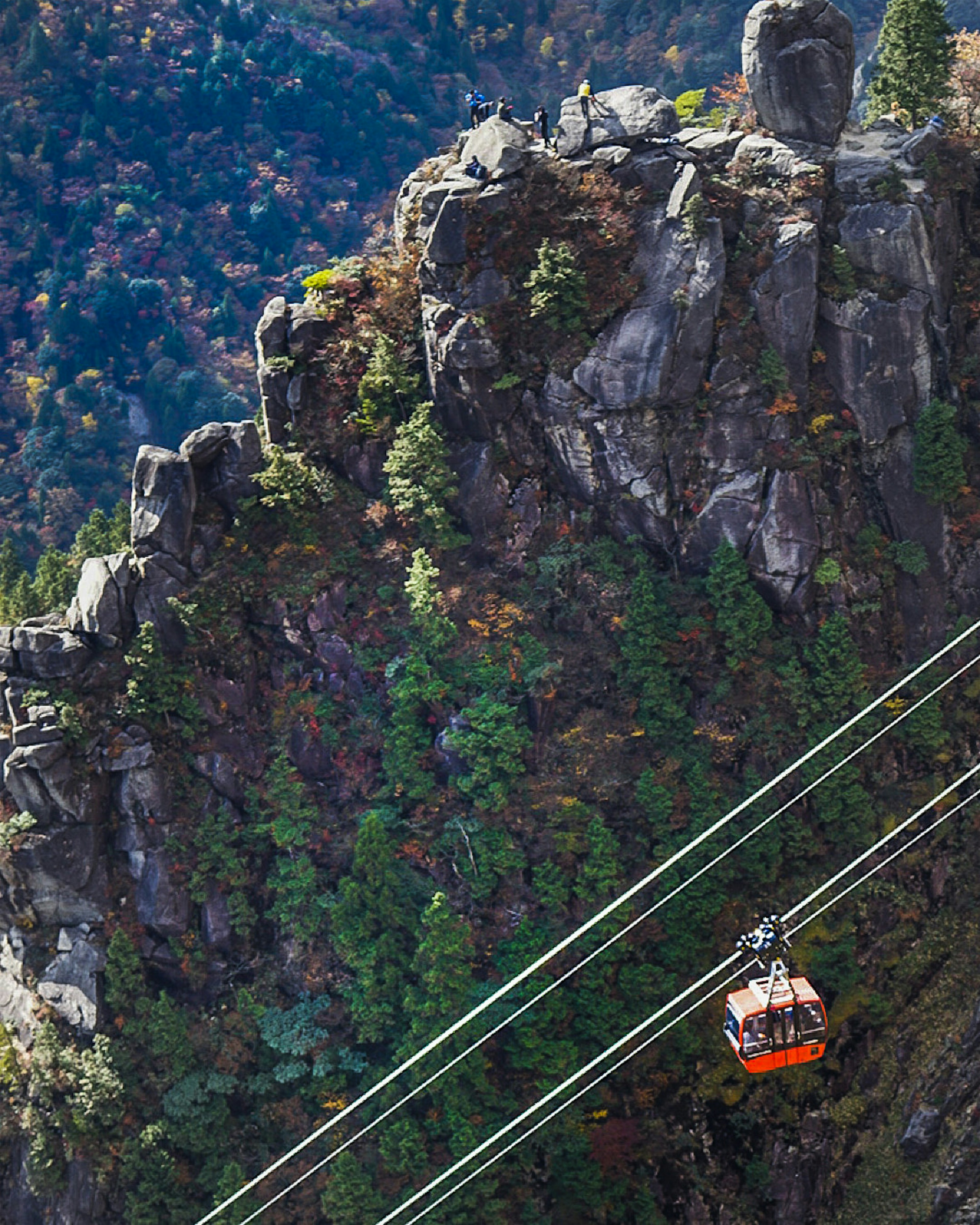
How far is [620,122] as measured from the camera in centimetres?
5066

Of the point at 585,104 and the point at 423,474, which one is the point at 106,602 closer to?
the point at 423,474

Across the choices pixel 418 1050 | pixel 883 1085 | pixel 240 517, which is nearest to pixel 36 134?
pixel 240 517

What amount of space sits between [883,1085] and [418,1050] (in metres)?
13.7

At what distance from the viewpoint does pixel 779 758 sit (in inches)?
1980

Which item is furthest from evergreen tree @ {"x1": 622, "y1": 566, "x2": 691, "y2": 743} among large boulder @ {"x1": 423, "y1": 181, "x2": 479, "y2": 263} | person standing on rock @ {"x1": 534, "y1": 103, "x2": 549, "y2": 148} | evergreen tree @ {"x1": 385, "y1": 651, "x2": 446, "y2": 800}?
person standing on rock @ {"x1": 534, "y1": 103, "x2": 549, "y2": 148}

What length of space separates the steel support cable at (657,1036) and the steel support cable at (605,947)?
264cm

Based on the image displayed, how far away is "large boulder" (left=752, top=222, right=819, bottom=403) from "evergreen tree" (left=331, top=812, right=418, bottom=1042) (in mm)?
18268

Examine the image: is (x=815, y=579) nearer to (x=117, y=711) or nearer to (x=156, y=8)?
(x=117, y=711)

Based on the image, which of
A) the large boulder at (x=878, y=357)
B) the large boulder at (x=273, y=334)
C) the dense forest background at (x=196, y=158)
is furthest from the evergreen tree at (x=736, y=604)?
the dense forest background at (x=196, y=158)

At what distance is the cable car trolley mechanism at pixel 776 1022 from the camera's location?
39.1m

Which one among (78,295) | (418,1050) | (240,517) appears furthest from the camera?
(78,295)

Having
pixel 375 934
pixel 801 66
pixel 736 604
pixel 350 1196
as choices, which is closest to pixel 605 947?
pixel 375 934

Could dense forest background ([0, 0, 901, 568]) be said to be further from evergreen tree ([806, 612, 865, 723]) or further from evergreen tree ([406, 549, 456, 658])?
evergreen tree ([806, 612, 865, 723])

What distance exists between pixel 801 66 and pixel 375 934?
28654mm
